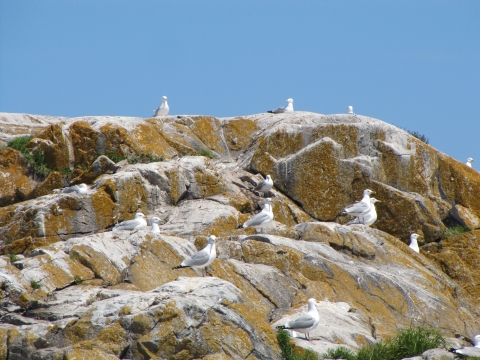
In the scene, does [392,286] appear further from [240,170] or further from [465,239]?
[240,170]

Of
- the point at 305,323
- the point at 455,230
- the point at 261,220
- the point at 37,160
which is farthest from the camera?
the point at 37,160

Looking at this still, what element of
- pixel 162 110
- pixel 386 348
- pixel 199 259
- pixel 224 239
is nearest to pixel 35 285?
pixel 199 259

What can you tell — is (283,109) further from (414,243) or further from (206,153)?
(414,243)

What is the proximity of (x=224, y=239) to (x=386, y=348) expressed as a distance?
6.08m

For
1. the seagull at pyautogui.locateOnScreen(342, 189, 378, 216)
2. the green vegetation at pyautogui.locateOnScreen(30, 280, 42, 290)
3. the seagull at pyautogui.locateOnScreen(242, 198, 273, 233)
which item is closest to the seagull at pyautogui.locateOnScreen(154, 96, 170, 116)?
the seagull at pyautogui.locateOnScreen(342, 189, 378, 216)

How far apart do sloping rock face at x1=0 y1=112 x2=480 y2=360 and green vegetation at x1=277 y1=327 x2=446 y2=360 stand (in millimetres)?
406

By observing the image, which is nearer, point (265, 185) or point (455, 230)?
point (265, 185)

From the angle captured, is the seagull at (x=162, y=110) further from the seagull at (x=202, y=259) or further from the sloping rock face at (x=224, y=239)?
the seagull at (x=202, y=259)

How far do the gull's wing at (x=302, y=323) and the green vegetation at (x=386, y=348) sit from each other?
0.20 metres

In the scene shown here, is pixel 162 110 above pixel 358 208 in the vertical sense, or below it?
above

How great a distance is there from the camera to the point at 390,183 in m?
27.9

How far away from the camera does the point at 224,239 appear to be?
69.5ft

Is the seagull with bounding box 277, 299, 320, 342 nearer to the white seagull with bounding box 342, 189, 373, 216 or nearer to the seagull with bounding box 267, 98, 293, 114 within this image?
the white seagull with bounding box 342, 189, 373, 216

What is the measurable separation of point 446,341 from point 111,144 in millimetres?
14350
